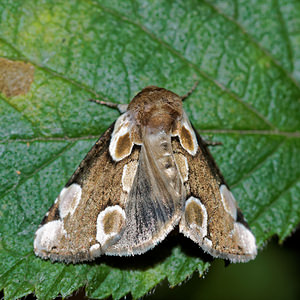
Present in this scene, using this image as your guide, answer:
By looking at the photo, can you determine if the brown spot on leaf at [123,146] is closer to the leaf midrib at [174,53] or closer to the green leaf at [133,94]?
the green leaf at [133,94]

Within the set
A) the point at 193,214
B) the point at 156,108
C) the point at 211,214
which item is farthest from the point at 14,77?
the point at 211,214

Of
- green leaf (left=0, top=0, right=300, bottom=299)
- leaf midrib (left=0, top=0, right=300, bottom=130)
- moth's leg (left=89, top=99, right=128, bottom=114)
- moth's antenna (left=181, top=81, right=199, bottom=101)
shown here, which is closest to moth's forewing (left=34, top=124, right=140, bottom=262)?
green leaf (left=0, top=0, right=300, bottom=299)

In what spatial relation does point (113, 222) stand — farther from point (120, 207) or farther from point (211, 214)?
point (211, 214)

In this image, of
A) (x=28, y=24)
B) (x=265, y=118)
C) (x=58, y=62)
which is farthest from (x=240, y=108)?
(x=28, y=24)

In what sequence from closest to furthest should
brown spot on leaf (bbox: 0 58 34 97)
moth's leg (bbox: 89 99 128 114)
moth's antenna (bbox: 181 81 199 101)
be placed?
brown spot on leaf (bbox: 0 58 34 97) → moth's leg (bbox: 89 99 128 114) → moth's antenna (bbox: 181 81 199 101)

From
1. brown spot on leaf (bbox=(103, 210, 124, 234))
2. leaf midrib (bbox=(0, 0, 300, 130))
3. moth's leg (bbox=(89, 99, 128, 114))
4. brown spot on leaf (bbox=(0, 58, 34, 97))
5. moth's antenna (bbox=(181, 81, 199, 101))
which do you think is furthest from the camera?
moth's antenna (bbox=(181, 81, 199, 101))

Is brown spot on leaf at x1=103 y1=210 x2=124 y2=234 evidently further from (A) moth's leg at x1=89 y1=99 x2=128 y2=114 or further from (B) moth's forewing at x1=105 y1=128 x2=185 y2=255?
(A) moth's leg at x1=89 y1=99 x2=128 y2=114

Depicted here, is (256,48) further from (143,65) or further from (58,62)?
(58,62)
